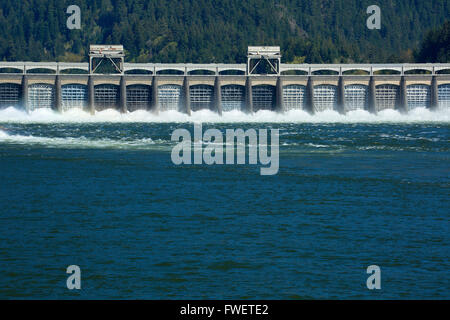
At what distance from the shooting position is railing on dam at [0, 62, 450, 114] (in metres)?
128

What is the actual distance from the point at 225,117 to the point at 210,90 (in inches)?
230

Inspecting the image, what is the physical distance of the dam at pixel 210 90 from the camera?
12812 centimetres

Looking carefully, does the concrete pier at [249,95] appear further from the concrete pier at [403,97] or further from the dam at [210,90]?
the concrete pier at [403,97]

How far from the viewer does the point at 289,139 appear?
311 feet

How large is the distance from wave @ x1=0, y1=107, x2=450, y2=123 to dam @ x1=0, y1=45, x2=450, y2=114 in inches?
41.6

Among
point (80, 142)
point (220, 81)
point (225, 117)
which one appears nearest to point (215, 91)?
point (220, 81)

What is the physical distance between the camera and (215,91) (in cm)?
13138

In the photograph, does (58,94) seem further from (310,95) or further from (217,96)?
(310,95)

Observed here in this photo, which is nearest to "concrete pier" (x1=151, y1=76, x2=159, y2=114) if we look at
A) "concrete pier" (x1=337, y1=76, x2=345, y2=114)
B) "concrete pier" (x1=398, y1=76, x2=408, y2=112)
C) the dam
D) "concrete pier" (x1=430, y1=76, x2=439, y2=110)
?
the dam

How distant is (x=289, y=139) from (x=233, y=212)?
149ft

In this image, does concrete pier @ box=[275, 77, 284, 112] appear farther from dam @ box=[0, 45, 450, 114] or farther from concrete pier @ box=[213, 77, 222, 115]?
concrete pier @ box=[213, 77, 222, 115]

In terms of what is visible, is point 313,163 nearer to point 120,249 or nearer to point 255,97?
point 120,249
